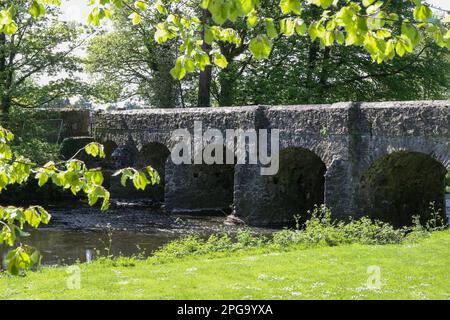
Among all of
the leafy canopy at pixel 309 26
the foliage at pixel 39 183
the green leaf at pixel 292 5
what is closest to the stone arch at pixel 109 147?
the leafy canopy at pixel 309 26

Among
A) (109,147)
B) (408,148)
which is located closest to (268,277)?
(408,148)

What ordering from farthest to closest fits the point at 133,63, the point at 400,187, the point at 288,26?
1. the point at 133,63
2. the point at 400,187
3. the point at 288,26

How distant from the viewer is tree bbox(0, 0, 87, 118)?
20391 mm

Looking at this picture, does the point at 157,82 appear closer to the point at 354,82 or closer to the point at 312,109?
the point at 354,82

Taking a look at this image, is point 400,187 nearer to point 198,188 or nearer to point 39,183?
point 198,188

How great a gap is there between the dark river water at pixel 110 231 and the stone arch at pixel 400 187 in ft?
8.90

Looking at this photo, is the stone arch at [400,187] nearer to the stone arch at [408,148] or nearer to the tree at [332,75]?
the stone arch at [408,148]

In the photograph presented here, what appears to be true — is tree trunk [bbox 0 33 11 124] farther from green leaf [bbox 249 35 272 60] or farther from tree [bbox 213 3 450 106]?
green leaf [bbox 249 35 272 60]

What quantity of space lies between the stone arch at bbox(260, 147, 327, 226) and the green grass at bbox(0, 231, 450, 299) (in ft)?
22.9

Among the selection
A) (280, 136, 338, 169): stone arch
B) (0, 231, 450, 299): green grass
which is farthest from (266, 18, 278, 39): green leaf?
(280, 136, 338, 169): stone arch

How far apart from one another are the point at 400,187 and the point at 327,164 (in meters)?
2.13

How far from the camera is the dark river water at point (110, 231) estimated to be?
531 inches

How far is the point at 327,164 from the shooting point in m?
16.2
